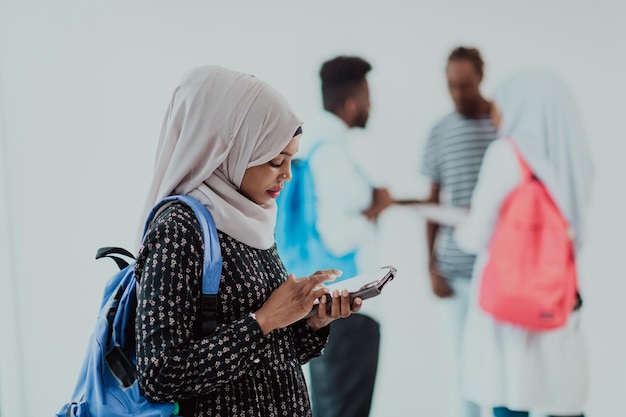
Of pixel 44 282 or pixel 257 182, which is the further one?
pixel 44 282

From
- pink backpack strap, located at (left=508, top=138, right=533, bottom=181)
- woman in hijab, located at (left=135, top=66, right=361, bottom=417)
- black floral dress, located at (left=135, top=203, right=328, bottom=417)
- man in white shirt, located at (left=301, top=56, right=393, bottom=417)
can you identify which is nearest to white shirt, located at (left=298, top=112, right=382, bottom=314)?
man in white shirt, located at (left=301, top=56, right=393, bottom=417)

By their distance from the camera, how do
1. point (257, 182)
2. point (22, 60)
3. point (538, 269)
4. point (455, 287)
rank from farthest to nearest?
point (22, 60) < point (455, 287) < point (538, 269) < point (257, 182)

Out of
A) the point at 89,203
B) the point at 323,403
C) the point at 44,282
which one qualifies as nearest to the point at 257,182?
the point at 323,403

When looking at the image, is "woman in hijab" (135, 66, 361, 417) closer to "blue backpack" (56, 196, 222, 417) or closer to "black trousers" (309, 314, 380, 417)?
"blue backpack" (56, 196, 222, 417)

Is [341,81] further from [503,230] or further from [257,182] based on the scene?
[257,182]

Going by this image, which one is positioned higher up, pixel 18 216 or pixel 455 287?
pixel 18 216

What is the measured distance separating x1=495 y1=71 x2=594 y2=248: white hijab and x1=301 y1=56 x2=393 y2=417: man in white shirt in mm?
546

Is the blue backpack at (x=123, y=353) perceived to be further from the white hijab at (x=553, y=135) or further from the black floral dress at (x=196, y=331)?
the white hijab at (x=553, y=135)

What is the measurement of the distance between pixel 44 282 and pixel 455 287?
1.80 m

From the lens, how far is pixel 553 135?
2461 millimetres

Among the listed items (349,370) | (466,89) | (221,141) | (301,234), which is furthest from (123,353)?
(466,89)

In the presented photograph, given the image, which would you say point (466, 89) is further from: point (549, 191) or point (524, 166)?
point (549, 191)

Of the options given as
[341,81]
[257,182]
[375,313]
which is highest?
[341,81]

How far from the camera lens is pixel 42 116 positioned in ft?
9.41
